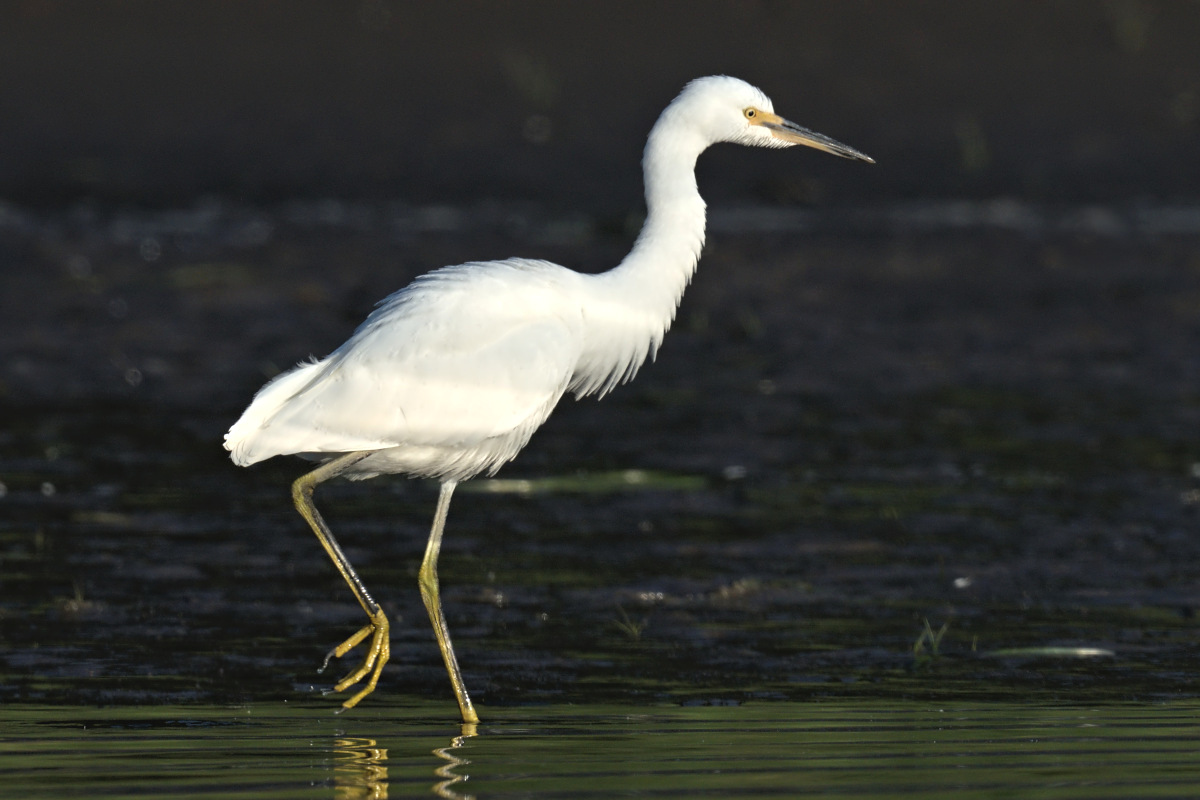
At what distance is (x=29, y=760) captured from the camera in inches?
223

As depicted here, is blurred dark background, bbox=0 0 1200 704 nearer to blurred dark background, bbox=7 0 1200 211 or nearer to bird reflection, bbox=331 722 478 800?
blurred dark background, bbox=7 0 1200 211

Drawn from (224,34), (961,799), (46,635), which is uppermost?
(224,34)

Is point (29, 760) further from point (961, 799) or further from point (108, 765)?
point (961, 799)

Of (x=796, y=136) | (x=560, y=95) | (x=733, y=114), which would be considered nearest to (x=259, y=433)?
(x=733, y=114)

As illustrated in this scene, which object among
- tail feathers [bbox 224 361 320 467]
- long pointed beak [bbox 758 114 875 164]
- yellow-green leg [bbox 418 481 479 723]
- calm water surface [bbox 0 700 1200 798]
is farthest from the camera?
long pointed beak [bbox 758 114 875 164]

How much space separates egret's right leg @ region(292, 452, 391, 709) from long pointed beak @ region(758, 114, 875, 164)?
1.88 meters

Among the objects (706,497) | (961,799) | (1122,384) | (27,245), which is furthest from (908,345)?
(961,799)

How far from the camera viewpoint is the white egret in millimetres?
6945

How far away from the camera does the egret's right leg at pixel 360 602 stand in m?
6.71

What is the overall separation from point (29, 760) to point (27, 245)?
34.9 feet

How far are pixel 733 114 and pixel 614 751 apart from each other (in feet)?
8.70

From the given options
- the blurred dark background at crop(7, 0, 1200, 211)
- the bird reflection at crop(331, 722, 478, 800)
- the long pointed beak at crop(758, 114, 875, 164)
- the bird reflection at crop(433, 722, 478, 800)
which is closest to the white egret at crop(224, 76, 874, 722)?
the long pointed beak at crop(758, 114, 875, 164)

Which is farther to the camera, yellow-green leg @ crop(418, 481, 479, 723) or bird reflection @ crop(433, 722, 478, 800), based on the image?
yellow-green leg @ crop(418, 481, 479, 723)

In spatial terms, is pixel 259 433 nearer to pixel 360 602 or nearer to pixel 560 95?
pixel 360 602
